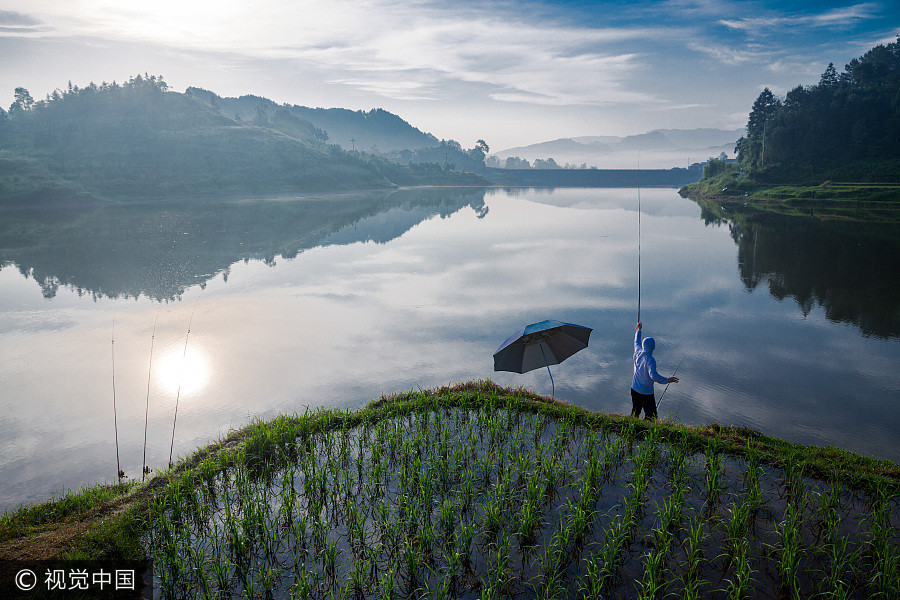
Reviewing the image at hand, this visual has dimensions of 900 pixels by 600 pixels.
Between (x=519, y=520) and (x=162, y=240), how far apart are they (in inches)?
1856

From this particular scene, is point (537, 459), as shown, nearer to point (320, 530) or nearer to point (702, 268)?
point (320, 530)

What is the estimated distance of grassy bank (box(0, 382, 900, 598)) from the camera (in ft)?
23.9

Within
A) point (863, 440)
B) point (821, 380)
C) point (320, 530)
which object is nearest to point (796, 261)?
point (821, 380)

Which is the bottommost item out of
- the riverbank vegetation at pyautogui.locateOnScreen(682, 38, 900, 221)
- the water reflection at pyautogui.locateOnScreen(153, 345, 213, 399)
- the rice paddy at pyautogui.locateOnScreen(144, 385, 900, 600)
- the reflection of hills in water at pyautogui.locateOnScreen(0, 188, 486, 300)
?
the rice paddy at pyautogui.locateOnScreen(144, 385, 900, 600)

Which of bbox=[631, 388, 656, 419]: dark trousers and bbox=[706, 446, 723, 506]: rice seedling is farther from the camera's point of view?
bbox=[631, 388, 656, 419]: dark trousers

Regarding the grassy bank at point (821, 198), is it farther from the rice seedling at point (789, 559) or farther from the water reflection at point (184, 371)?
the water reflection at point (184, 371)

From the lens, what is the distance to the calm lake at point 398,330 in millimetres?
13148

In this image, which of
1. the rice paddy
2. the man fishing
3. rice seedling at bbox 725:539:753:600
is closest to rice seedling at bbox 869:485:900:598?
the rice paddy

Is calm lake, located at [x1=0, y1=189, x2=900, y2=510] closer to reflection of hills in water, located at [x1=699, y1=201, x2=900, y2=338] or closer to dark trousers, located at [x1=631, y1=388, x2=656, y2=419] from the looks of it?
reflection of hills in water, located at [x1=699, y1=201, x2=900, y2=338]

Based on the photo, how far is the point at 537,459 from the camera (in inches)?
421

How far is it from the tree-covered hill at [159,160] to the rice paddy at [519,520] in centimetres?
11032

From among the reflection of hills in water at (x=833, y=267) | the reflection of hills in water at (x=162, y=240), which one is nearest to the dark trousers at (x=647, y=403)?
the reflection of hills in water at (x=833, y=267)

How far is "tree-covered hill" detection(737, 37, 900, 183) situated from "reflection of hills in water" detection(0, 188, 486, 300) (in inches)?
3056

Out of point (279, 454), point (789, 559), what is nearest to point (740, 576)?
point (789, 559)
